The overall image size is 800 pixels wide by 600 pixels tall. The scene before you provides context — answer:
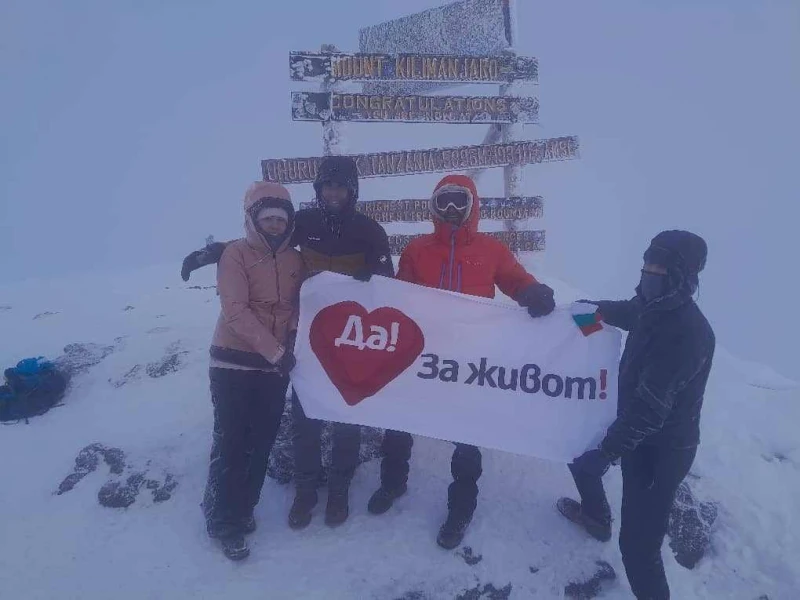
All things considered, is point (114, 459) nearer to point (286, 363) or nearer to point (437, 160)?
point (286, 363)

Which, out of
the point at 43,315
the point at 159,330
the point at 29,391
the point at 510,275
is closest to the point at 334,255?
the point at 510,275

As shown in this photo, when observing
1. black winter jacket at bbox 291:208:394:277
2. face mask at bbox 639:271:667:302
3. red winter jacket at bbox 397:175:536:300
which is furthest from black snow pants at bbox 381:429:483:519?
face mask at bbox 639:271:667:302

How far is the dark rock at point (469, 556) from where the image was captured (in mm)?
4527

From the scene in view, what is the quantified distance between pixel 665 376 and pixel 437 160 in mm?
5375

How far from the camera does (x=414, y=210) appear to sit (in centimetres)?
770

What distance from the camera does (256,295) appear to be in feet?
14.2

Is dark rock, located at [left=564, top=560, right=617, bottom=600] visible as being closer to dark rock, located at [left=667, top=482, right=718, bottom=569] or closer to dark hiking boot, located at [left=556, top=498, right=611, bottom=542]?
dark hiking boot, located at [left=556, top=498, right=611, bottom=542]

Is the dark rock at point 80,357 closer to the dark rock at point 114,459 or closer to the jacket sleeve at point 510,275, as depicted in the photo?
the dark rock at point 114,459

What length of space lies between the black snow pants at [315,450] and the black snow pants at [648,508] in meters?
2.56

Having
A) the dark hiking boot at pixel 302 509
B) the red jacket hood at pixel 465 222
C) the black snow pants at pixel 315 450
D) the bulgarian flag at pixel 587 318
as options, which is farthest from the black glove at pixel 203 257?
the bulgarian flag at pixel 587 318

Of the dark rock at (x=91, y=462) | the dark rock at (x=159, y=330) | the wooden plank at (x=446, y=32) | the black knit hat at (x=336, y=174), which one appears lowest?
the dark rock at (x=91, y=462)

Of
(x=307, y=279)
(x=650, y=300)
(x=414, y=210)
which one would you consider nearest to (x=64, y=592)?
(x=307, y=279)

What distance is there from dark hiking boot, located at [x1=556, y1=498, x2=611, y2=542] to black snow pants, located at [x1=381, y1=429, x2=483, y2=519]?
96 centimetres

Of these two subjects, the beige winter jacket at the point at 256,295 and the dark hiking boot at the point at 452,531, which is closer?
the beige winter jacket at the point at 256,295
